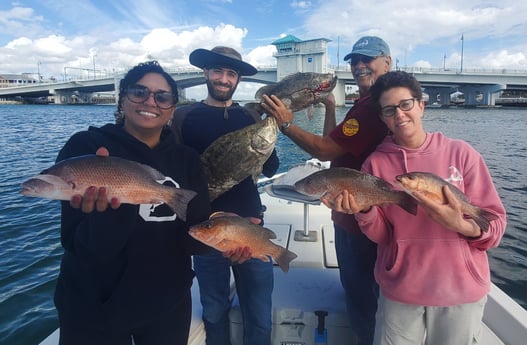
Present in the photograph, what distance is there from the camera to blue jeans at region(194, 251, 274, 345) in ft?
11.8

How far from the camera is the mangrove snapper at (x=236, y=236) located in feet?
9.27

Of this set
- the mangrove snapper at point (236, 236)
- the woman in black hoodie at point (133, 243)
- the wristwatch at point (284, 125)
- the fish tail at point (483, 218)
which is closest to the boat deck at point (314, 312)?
the mangrove snapper at point (236, 236)

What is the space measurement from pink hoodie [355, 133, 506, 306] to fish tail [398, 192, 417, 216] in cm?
16

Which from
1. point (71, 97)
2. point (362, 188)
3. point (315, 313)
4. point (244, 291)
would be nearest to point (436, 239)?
point (362, 188)

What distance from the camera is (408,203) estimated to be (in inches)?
101

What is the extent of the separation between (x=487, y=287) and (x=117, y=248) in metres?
2.78

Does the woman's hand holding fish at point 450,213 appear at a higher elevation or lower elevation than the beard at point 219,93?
lower

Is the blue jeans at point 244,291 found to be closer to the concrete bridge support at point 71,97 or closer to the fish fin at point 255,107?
the fish fin at point 255,107

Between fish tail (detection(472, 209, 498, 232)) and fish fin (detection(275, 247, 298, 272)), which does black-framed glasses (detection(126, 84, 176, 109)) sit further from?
fish tail (detection(472, 209, 498, 232))

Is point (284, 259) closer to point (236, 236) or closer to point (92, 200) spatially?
point (236, 236)

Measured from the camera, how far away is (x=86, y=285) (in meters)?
2.45

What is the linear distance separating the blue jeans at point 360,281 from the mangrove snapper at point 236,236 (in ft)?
2.30

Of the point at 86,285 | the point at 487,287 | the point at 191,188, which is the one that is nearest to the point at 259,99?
the point at 191,188

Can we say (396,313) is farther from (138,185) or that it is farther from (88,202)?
(88,202)
